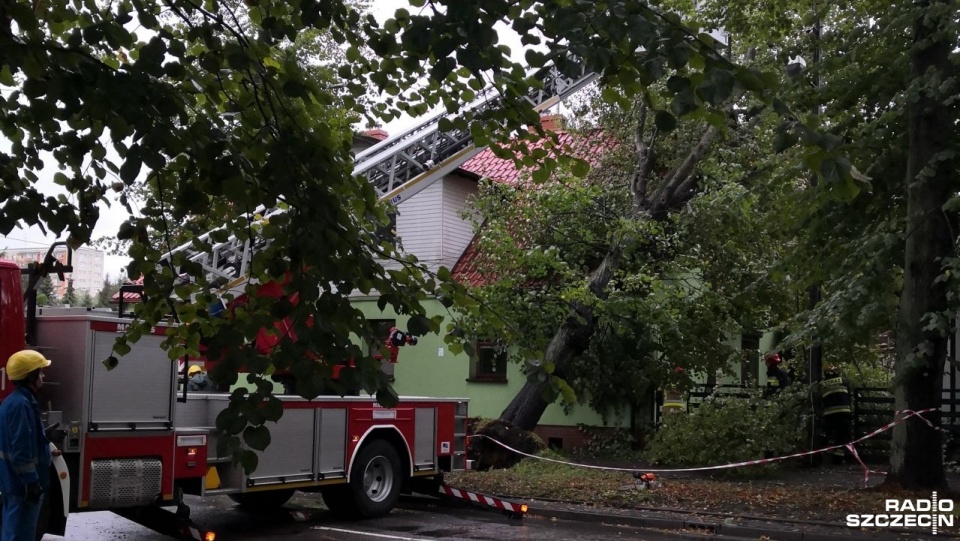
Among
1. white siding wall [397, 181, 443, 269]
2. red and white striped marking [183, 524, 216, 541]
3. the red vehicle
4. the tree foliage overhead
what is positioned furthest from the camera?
white siding wall [397, 181, 443, 269]

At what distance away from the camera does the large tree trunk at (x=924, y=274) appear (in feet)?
40.8

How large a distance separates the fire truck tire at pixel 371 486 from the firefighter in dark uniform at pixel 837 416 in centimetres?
941

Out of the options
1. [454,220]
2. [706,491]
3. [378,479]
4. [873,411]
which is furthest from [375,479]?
[454,220]

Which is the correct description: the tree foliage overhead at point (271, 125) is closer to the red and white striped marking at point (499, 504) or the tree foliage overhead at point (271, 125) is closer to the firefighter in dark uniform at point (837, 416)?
the red and white striped marking at point (499, 504)

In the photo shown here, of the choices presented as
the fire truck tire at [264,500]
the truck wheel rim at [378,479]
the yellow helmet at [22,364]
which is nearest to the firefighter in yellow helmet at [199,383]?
the fire truck tire at [264,500]

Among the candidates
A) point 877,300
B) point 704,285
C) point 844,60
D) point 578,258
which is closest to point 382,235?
point 877,300

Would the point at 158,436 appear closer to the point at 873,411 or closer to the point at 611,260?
the point at 611,260

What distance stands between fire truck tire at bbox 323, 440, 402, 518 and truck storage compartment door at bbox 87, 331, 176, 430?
3.05 m

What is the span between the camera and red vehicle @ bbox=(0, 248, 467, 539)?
8.33 m

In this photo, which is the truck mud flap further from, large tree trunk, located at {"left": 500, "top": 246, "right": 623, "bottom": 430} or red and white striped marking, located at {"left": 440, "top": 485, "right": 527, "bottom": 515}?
large tree trunk, located at {"left": 500, "top": 246, "right": 623, "bottom": 430}

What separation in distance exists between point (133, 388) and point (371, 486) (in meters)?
3.90

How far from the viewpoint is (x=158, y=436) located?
9016 mm

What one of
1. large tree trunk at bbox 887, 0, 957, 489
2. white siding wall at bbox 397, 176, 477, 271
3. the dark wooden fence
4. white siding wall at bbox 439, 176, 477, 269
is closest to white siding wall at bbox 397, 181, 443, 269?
white siding wall at bbox 397, 176, 477, 271

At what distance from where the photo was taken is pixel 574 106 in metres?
19.3
